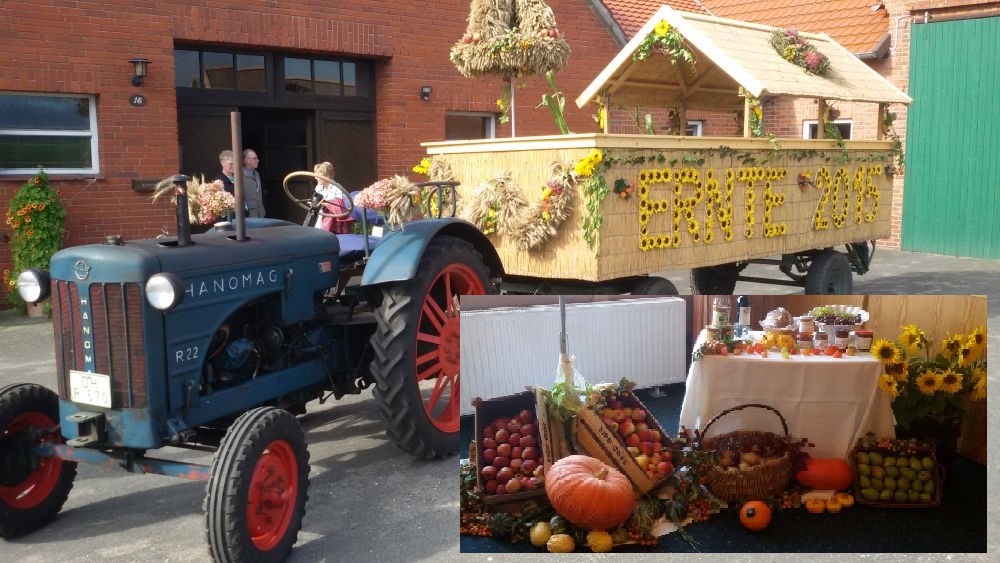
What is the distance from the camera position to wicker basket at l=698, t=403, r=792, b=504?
229 centimetres

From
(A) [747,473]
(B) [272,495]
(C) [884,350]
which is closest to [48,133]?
(B) [272,495]

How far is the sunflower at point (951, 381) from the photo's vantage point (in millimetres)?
2213

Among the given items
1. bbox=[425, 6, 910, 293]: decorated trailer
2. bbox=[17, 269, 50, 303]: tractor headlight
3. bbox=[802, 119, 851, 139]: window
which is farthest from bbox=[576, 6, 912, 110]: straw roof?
bbox=[802, 119, 851, 139]: window

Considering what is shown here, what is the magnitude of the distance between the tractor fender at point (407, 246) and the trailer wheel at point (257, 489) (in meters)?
0.99

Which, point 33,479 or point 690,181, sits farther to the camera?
point 690,181

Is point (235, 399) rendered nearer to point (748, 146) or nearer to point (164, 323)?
point (164, 323)

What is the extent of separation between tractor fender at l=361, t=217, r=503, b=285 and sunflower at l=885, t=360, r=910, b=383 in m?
2.57

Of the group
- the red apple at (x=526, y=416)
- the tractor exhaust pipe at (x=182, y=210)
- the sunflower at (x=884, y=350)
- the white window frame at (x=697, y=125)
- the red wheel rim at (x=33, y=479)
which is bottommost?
A: the red wheel rim at (x=33, y=479)

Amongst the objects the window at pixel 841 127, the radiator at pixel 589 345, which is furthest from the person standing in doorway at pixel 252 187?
the window at pixel 841 127

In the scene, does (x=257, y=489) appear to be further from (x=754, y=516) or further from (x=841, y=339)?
(x=841, y=339)

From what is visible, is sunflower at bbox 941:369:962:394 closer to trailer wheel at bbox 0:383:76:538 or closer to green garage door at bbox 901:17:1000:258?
trailer wheel at bbox 0:383:76:538

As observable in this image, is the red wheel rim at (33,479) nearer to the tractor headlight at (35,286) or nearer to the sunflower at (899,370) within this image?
the tractor headlight at (35,286)

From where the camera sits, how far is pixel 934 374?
7.33 ft

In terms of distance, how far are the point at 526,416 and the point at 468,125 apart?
11.7 metres
